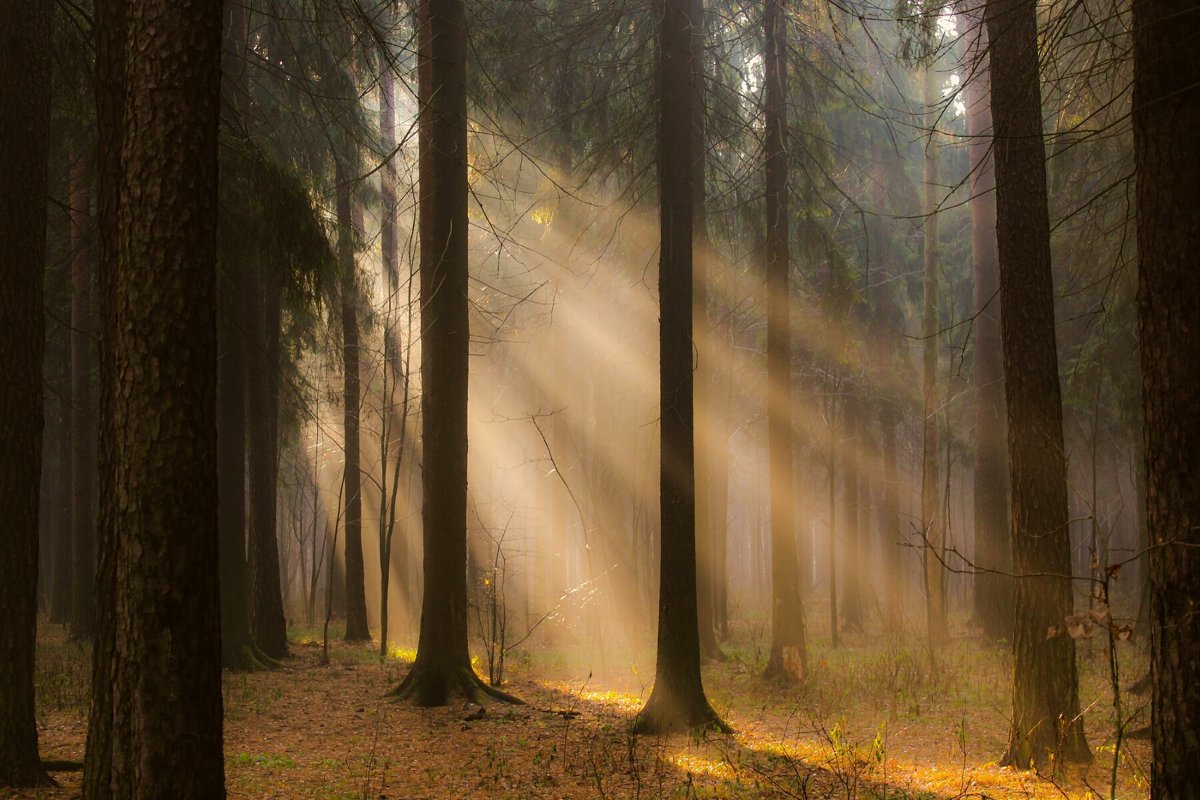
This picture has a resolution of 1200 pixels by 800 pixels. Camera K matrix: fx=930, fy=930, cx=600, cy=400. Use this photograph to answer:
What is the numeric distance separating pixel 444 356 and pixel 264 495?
5.72 metres

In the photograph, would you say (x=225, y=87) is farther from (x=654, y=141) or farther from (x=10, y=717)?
(x=10, y=717)

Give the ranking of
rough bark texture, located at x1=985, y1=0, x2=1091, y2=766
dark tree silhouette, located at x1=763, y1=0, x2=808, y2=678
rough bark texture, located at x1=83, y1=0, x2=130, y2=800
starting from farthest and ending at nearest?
1. dark tree silhouette, located at x1=763, y1=0, x2=808, y2=678
2. rough bark texture, located at x1=985, y1=0, x2=1091, y2=766
3. rough bark texture, located at x1=83, y1=0, x2=130, y2=800

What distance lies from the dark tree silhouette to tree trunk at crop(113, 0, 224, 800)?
948 cm

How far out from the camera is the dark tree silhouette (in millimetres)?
12977

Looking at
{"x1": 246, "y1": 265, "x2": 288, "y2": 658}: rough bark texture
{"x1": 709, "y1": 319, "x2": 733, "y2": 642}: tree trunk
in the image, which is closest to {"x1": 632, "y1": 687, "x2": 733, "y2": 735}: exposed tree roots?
{"x1": 246, "y1": 265, "x2": 288, "y2": 658}: rough bark texture

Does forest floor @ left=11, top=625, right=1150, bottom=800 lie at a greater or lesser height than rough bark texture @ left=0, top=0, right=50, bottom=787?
lesser

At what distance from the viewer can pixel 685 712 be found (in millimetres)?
9016

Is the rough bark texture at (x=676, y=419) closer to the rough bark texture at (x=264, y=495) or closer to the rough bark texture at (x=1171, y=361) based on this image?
the rough bark texture at (x=1171, y=361)

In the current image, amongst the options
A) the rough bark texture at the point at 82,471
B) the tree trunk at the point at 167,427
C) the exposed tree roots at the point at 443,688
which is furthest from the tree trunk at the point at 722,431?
the tree trunk at the point at 167,427

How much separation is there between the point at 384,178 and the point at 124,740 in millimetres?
16538

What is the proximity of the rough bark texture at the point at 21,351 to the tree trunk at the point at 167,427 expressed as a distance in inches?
103

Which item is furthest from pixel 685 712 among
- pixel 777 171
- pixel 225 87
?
pixel 225 87

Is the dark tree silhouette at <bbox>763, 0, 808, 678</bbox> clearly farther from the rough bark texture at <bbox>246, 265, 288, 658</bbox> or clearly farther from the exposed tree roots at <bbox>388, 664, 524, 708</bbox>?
the rough bark texture at <bbox>246, 265, 288, 658</bbox>

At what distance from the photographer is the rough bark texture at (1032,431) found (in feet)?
24.7
